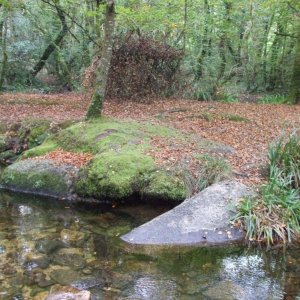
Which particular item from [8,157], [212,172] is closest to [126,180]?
[212,172]

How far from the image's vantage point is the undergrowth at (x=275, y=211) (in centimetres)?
573

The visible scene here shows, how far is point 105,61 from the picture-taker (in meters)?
9.30

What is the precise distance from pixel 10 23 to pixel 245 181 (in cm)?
1524

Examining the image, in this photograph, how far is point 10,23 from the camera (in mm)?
18516

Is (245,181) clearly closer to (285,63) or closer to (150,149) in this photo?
(150,149)

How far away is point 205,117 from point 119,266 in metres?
7.08

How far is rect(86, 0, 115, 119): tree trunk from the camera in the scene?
29.7ft

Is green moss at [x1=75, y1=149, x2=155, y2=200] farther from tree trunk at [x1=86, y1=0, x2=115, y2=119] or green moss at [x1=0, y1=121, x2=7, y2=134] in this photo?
green moss at [x1=0, y1=121, x2=7, y2=134]

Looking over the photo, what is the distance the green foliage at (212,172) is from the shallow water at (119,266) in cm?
129

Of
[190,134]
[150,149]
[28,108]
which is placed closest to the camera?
[150,149]

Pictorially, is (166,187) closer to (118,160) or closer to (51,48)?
(118,160)

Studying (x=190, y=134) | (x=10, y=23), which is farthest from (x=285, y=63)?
(x=10, y=23)

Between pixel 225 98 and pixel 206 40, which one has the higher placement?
pixel 206 40

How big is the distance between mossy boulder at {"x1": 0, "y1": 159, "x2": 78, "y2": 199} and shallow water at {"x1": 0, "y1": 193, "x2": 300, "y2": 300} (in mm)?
1179
